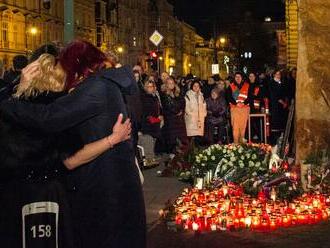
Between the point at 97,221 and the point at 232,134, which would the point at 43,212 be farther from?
the point at 232,134

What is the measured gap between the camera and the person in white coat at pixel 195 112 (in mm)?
16641

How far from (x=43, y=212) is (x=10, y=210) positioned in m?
0.19

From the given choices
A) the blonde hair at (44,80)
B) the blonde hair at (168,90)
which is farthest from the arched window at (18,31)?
the blonde hair at (44,80)

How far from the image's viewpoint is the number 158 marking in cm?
412

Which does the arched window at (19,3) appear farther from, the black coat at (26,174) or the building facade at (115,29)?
the black coat at (26,174)

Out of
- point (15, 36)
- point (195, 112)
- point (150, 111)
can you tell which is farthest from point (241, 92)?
point (15, 36)

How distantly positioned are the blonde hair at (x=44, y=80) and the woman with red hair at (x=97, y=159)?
43 millimetres

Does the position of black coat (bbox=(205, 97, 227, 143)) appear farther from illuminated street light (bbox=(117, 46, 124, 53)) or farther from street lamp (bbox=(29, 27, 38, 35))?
illuminated street light (bbox=(117, 46, 124, 53))

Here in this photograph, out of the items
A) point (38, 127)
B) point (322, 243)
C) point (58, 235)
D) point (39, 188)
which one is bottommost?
point (322, 243)

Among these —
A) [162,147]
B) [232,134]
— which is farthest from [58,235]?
[232,134]

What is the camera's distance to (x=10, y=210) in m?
4.10

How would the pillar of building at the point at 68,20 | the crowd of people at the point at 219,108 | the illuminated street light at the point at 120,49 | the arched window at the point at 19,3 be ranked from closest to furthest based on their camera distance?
the pillar of building at the point at 68,20 → the crowd of people at the point at 219,108 → the arched window at the point at 19,3 → the illuminated street light at the point at 120,49

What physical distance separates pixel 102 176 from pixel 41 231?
1.53 feet

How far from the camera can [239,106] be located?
56.8ft
